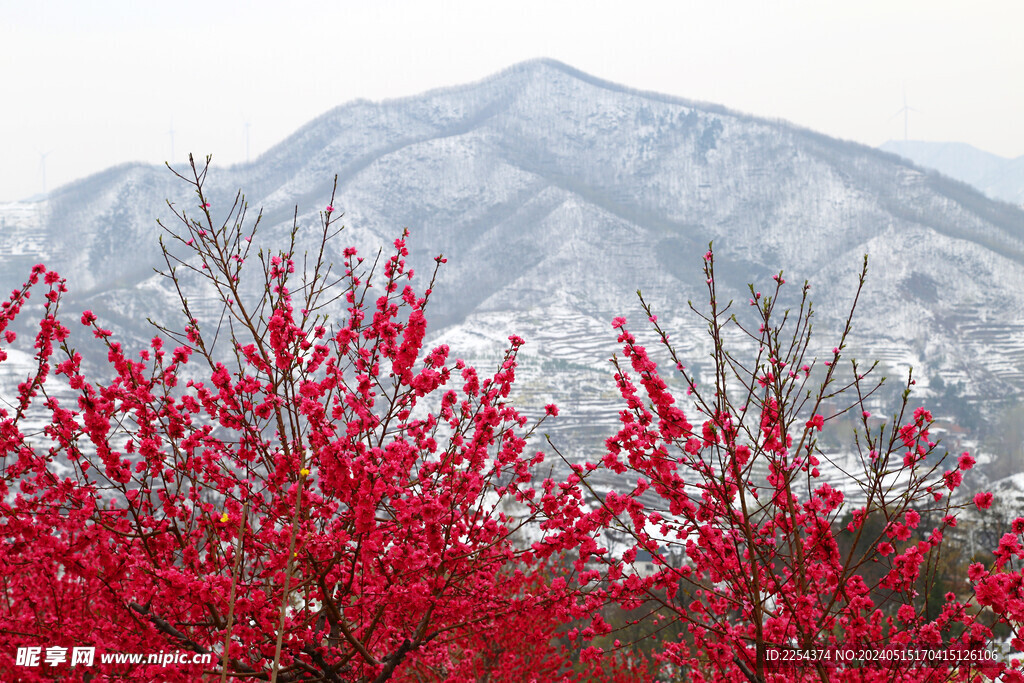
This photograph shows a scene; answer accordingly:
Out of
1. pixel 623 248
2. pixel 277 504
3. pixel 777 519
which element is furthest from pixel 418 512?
pixel 623 248

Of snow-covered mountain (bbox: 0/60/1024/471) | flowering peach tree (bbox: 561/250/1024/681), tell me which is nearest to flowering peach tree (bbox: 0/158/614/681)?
flowering peach tree (bbox: 561/250/1024/681)

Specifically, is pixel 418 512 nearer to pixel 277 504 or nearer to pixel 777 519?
pixel 277 504

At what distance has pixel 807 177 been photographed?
18762cm

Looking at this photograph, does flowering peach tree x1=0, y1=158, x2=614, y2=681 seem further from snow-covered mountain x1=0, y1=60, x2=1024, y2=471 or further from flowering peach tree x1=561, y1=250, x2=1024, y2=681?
snow-covered mountain x1=0, y1=60, x2=1024, y2=471

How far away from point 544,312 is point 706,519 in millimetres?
139470

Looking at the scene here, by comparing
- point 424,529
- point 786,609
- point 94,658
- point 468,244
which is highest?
point 468,244

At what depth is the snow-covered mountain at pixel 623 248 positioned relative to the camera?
131250 mm

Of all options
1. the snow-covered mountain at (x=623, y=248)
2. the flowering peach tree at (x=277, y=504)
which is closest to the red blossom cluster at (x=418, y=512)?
the flowering peach tree at (x=277, y=504)

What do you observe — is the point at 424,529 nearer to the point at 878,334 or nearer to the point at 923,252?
the point at 878,334

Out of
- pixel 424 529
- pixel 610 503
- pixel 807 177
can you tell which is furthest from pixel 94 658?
pixel 807 177

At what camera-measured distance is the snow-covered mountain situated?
431 ft

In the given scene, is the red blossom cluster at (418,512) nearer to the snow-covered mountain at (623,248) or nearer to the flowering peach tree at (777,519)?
the flowering peach tree at (777,519)

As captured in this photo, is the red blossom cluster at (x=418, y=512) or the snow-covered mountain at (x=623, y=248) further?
the snow-covered mountain at (x=623, y=248)

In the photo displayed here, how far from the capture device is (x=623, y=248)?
169 meters
